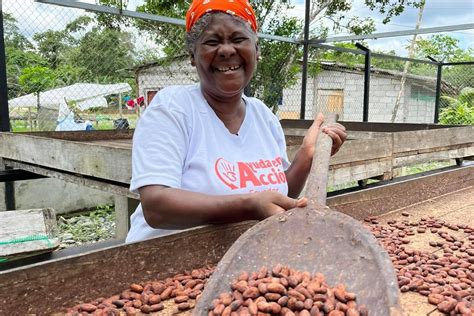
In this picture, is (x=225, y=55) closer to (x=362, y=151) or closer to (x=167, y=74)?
(x=362, y=151)

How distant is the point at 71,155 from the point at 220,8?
1.66 metres

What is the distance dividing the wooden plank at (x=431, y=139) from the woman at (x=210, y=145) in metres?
1.82

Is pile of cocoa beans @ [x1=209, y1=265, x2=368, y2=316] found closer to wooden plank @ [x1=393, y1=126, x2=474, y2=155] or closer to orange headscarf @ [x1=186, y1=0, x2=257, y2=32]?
orange headscarf @ [x1=186, y1=0, x2=257, y2=32]

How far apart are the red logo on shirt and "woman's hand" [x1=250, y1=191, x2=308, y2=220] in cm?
17

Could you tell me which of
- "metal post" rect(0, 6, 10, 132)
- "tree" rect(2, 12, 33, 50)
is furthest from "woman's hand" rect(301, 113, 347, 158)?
"tree" rect(2, 12, 33, 50)

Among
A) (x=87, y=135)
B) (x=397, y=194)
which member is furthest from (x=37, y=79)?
(x=397, y=194)

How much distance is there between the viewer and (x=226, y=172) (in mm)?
1581

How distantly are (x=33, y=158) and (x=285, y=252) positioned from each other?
2.30m

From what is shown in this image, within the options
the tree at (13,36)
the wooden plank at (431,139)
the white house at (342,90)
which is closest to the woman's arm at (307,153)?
the wooden plank at (431,139)

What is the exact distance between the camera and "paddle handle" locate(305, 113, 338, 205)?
5.07 feet

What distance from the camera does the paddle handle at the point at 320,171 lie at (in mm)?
1545

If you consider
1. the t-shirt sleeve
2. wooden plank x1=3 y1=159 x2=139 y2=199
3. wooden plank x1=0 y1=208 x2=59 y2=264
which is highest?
the t-shirt sleeve

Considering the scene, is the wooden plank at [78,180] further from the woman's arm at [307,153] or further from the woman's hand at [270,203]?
the woman's hand at [270,203]

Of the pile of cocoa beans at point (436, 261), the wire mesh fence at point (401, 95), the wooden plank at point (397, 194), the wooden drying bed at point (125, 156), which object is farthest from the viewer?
the wire mesh fence at point (401, 95)
